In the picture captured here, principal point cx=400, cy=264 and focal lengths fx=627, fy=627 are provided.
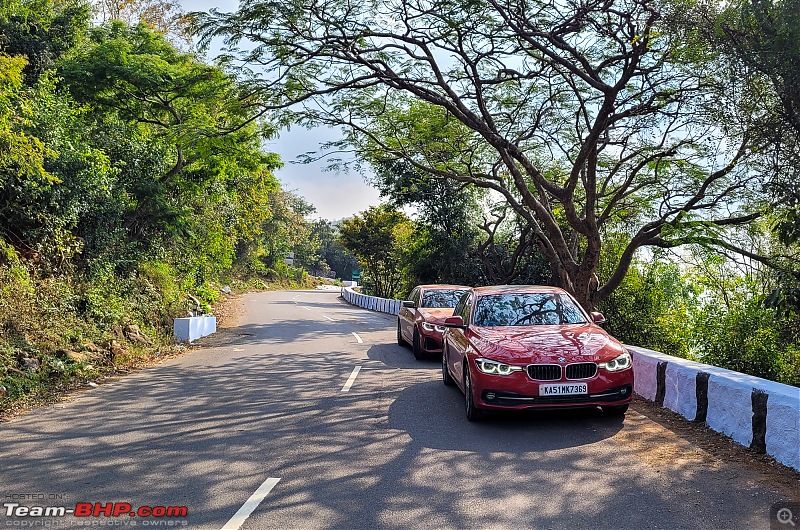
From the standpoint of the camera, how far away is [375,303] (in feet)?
122

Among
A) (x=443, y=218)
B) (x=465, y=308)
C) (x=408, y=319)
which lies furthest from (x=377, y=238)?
(x=465, y=308)

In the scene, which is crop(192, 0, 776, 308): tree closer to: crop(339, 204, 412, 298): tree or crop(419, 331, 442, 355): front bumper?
crop(419, 331, 442, 355): front bumper

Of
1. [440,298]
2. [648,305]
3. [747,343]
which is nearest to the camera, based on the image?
[747,343]

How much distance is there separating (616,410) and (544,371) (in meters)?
1.23

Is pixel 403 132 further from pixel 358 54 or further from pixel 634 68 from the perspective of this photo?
pixel 634 68

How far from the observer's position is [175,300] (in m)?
19.7

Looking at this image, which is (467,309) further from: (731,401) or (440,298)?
(440,298)

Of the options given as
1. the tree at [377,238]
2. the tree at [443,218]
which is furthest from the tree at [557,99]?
the tree at [377,238]

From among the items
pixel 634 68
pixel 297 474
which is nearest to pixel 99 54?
pixel 634 68

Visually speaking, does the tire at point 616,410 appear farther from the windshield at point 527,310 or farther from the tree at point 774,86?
the tree at point 774,86

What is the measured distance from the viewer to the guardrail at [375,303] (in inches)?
1275

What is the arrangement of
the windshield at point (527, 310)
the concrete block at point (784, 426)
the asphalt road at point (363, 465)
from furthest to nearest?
1. the windshield at point (527, 310)
2. the concrete block at point (784, 426)
3. the asphalt road at point (363, 465)

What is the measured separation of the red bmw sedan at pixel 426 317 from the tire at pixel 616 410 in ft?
16.0

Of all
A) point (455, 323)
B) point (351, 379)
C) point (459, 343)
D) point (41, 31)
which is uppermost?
point (41, 31)
